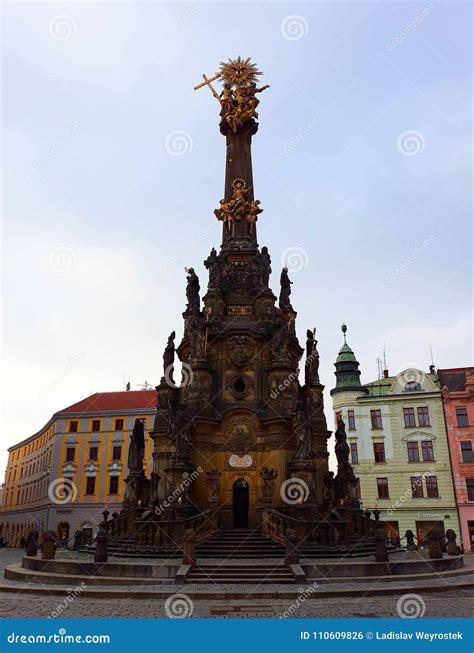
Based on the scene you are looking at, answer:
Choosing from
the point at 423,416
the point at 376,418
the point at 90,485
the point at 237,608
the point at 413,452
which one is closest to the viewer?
the point at 237,608

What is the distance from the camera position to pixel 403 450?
40.0 metres

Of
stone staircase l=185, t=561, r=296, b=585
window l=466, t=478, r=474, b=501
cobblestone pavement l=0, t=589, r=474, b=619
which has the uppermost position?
window l=466, t=478, r=474, b=501

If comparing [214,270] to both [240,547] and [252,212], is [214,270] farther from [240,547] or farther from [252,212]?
[240,547]

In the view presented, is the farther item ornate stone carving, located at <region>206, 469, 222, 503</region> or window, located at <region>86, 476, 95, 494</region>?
window, located at <region>86, 476, 95, 494</region>

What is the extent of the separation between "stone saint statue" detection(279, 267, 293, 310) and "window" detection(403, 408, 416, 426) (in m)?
19.7

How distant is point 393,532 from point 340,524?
20.5 metres

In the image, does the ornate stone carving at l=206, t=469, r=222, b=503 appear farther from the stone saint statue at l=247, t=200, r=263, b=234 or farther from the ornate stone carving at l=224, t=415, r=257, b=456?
the stone saint statue at l=247, t=200, r=263, b=234

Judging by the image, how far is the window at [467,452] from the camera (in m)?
37.8

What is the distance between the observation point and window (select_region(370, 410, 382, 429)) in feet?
136

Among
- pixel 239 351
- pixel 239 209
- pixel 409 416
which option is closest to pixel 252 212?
pixel 239 209

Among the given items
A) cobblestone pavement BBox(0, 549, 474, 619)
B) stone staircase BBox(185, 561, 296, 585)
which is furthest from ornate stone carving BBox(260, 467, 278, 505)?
cobblestone pavement BBox(0, 549, 474, 619)

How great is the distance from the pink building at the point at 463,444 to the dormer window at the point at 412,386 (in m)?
1.88

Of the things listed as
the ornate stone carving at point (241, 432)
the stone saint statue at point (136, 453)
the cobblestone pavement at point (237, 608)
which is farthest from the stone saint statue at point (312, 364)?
the cobblestone pavement at point (237, 608)

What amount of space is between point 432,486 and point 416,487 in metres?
1.12
